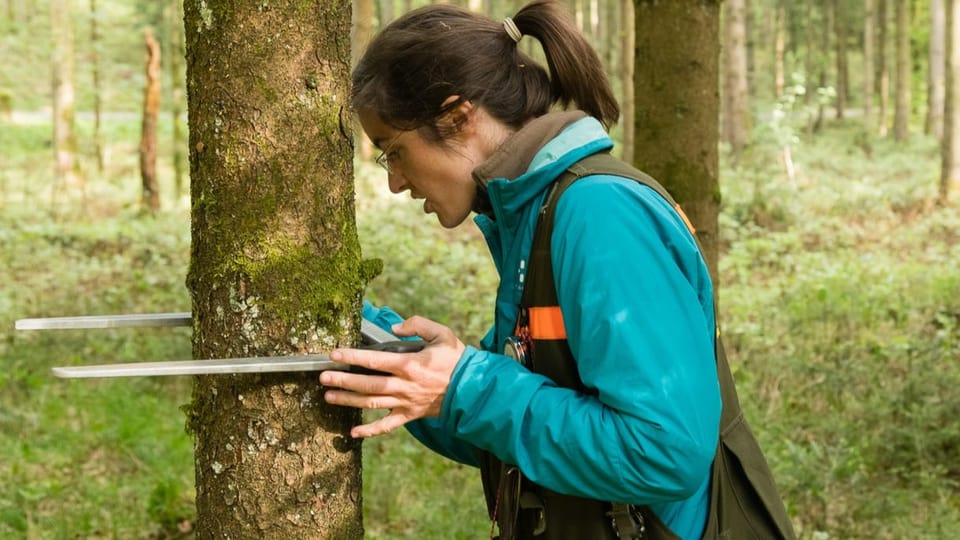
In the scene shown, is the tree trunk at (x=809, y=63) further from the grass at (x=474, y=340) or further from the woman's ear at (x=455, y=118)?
the woman's ear at (x=455, y=118)

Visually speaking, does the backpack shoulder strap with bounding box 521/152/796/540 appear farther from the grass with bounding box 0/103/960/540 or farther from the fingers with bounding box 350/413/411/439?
the grass with bounding box 0/103/960/540

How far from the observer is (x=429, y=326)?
1.76 meters

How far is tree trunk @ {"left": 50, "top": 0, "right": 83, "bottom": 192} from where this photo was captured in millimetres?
15305

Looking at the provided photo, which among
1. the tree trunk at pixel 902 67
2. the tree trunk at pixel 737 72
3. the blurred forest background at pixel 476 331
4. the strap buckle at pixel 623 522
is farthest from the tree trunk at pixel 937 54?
the strap buckle at pixel 623 522

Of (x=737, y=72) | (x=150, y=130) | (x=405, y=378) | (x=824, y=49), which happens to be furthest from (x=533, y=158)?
(x=824, y=49)

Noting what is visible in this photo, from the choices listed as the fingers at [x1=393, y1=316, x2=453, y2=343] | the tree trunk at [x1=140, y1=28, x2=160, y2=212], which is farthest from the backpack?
the tree trunk at [x1=140, y1=28, x2=160, y2=212]

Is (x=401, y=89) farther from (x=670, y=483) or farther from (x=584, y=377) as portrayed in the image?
(x=670, y=483)

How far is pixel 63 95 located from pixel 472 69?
50.0 feet

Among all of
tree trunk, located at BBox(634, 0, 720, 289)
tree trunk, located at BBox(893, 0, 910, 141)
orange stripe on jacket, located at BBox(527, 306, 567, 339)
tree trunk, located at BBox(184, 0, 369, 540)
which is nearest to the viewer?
orange stripe on jacket, located at BBox(527, 306, 567, 339)

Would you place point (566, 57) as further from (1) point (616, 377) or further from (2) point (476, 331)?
(2) point (476, 331)

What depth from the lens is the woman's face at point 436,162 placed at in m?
1.92

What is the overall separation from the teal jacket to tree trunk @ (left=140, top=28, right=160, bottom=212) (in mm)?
14369

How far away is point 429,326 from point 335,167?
1.29ft

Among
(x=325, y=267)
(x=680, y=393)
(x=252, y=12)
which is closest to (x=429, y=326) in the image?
(x=325, y=267)
